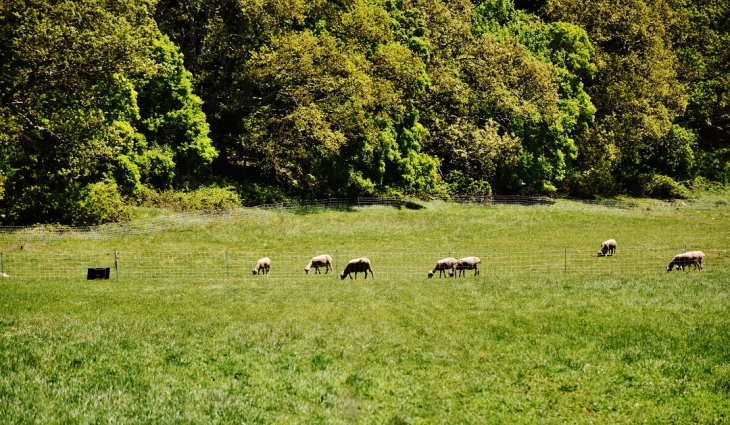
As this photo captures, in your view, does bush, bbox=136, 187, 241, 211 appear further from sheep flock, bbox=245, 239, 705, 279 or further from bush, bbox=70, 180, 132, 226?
sheep flock, bbox=245, 239, 705, 279

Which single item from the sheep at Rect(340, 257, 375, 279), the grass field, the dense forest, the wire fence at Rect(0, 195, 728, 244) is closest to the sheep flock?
the sheep at Rect(340, 257, 375, 279)

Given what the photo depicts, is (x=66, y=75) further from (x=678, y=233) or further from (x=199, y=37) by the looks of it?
(x=678, y=233)

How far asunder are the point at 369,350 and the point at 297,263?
810 inches

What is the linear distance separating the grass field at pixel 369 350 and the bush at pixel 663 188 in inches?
2153

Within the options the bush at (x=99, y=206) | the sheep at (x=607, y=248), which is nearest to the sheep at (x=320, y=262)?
the bush at (x=99, y=206)

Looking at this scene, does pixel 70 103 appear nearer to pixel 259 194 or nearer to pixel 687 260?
pixel 259 194

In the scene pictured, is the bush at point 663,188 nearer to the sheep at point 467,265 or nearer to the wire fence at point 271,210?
the wire fence at point 271,210

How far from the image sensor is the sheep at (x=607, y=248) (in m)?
39.8

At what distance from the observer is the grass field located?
13.0 metres

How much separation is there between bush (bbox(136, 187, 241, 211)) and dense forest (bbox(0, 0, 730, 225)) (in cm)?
35

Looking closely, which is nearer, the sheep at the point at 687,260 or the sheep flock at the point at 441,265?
the sheep flock at the point at 441,265

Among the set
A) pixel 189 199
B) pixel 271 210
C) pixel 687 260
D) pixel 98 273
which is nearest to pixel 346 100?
pixel 271 210

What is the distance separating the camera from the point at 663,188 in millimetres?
80688

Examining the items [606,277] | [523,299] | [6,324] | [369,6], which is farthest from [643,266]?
[369,6]
